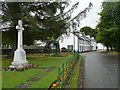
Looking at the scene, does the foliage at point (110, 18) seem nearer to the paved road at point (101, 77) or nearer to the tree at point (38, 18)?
the tree at point (38, 18)

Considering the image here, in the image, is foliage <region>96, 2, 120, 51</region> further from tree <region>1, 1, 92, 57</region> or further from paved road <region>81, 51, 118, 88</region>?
paved road <region>81, 51, 118, 88</region>

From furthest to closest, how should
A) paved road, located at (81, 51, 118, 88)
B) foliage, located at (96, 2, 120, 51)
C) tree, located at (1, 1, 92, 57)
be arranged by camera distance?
foliage, located at (96, 2, 120, 51)
tree, located at (1, 1, 92, 57)
paved road, located at (81, 51, 118, 88)

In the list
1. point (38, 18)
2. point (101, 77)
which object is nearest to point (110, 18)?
point (38, 18)

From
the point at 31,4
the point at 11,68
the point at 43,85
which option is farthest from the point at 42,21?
the point at 43,85

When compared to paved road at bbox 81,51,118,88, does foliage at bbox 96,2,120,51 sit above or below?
above

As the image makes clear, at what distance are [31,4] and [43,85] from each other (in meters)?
19.8

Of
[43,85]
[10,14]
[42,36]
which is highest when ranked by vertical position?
[10,14]

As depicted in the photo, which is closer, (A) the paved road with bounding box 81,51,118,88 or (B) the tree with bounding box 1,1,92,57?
(A) the paved road with bounding box 81,51,118,88

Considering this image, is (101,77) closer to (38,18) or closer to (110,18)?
(38,18)

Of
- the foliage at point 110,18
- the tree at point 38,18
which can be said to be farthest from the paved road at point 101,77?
the foliage at point 110,18

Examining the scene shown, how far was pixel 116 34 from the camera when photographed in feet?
144

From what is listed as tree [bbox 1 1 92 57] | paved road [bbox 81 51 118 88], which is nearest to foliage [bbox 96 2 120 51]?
tree [bbox 1 1 92 57]

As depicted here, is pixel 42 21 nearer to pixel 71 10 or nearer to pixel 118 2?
pixel 71 10

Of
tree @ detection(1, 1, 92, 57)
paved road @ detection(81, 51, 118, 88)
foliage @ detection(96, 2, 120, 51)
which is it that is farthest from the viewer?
foliage @ detection(96, 2, 120, 51)
